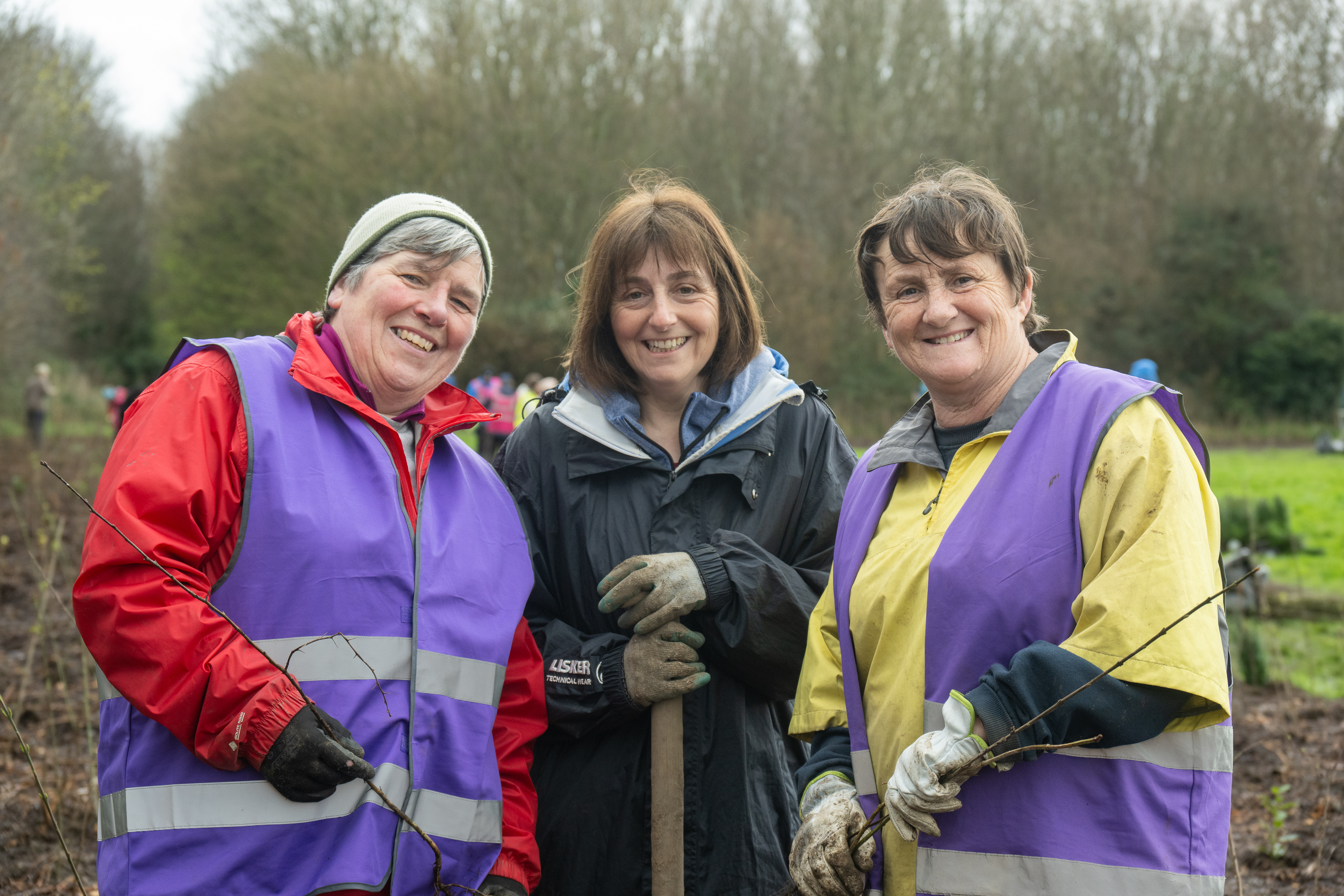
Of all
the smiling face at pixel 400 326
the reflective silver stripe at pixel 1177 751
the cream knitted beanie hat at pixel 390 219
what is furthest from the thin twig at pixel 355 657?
the reflective silver stripe at pixel 1177 751

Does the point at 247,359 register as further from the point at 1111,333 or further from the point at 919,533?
the point at 1111,333

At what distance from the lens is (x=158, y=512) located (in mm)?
1838

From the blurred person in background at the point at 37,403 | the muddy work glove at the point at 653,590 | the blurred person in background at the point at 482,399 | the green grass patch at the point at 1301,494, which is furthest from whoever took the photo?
the blurred person in background at the point at 482,399

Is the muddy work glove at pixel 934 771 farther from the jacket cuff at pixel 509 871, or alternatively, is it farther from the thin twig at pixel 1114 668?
the jacket cuff at pixel 509 871

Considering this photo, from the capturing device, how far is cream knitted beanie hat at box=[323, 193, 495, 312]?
7.63 feet

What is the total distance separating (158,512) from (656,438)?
4.05 ft

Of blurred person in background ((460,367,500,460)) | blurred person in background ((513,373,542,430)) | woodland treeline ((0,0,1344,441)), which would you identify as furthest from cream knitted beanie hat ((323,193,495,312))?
woodland treeline ((0,0,1344,441))

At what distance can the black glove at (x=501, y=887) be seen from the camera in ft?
7.24

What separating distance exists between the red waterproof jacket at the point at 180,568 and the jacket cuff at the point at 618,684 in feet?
2.26

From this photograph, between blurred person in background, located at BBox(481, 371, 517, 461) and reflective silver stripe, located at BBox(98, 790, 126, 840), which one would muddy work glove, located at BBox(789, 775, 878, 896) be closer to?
reflective silver stripe, located at BBox(98, 790, 126, 840)

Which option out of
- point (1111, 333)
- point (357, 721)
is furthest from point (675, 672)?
point (1111, 333)

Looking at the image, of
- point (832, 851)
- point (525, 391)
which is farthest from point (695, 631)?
point (525, 391)

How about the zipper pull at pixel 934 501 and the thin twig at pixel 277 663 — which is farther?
the zipper pull at pixel 934 501

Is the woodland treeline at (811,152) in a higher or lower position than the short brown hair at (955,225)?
higher
